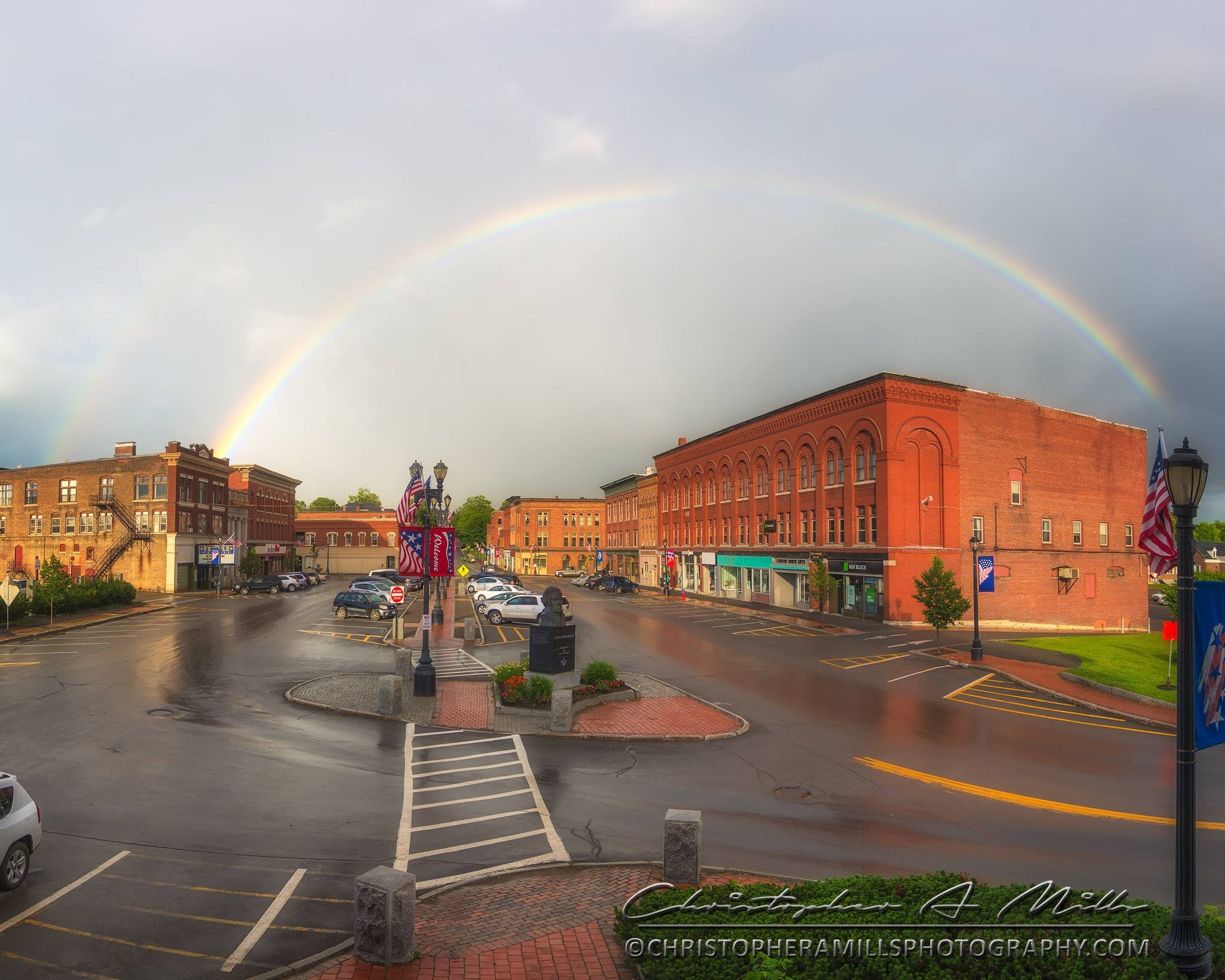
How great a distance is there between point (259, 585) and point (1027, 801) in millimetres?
67806

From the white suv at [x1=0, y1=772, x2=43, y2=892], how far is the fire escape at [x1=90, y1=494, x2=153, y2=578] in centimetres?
6672

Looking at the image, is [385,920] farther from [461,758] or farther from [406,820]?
[461,758]

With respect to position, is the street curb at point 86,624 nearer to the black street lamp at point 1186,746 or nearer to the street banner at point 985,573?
the black street lamp at point 1186,746

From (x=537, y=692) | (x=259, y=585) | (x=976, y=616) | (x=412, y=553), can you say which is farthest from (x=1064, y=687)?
(x=259, y=585)

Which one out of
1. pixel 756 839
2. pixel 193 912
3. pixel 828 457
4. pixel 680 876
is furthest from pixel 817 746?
pixel 828 457

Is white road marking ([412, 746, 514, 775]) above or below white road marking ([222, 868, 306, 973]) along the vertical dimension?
below

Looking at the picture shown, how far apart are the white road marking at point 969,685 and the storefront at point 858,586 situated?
17.5 m

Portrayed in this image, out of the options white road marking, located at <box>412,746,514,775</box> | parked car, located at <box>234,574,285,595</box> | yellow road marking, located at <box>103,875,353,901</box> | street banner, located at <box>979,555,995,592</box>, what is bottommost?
parked car, located at <box>234,574,285,595</box>

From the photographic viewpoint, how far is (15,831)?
923cm

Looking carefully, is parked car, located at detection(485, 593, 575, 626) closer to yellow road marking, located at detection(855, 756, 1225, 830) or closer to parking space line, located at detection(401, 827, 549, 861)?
yellow road marking, located at detection(855, 756, 1225, 830)

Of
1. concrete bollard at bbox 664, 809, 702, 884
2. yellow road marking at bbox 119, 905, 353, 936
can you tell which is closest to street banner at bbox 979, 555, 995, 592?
concrete bollard at bbox 664, 809, 702, 884

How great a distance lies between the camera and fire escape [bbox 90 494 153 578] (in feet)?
223

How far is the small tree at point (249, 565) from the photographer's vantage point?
3091 inches

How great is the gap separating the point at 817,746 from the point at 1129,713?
9891 millimetres
